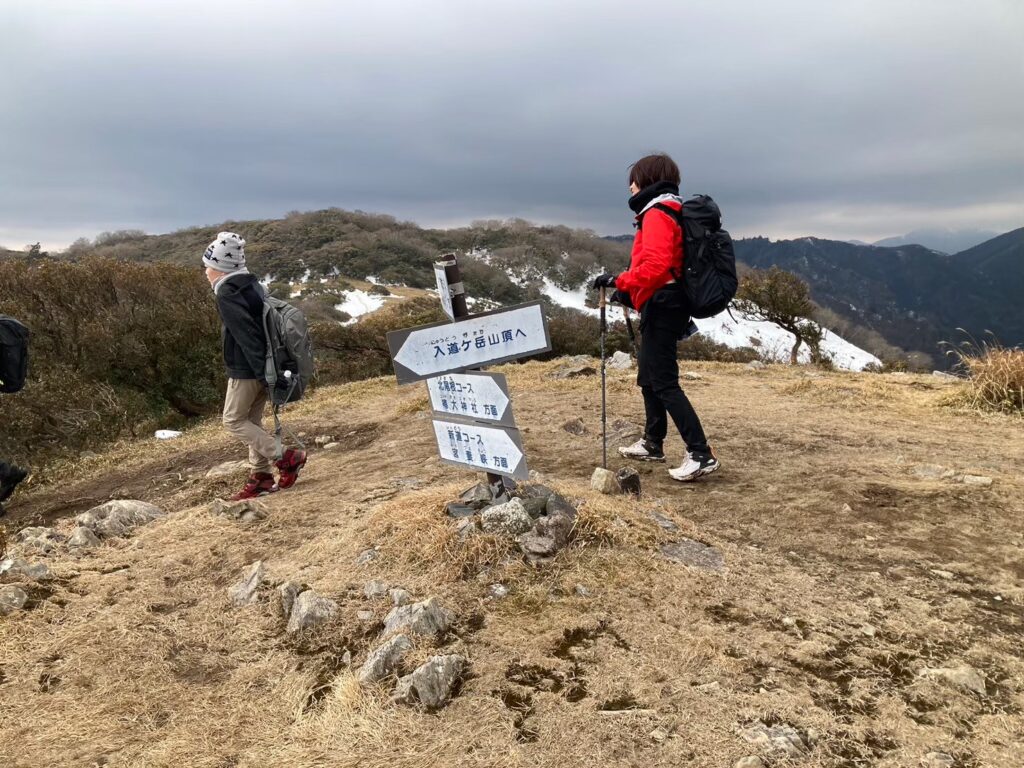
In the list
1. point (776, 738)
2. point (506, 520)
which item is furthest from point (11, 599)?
point (776, 738)

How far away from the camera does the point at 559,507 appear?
3.20 m

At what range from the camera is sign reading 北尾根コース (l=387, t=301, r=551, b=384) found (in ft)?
10.5

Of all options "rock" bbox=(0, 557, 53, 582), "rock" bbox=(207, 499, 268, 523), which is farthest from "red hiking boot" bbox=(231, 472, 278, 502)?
"rock" bbox=(0, 557, 53, 582)

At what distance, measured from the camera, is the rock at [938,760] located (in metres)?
1.83

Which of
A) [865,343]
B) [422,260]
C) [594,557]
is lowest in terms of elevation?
[865,343]

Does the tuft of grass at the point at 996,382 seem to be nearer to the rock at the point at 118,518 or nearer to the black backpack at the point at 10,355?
the rock at the point at 118,518

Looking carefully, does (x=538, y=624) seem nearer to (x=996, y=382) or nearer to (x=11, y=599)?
(x=11, y=599)

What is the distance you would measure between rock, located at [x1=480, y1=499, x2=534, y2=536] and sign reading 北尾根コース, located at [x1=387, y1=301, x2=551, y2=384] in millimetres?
775

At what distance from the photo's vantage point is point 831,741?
1.94 meters

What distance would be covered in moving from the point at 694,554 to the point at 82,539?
3.74m

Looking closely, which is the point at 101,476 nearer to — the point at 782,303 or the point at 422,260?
the point at 782,303

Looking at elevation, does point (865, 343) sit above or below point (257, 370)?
below

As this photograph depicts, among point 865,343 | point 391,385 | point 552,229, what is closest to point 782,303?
point 391,385

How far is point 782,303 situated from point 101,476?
16392 mm
